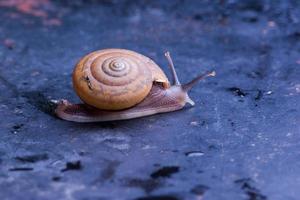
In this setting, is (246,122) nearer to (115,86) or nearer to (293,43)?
(115,86)

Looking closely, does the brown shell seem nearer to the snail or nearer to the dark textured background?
the snail

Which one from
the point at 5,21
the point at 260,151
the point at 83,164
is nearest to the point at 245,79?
the point at 260,151

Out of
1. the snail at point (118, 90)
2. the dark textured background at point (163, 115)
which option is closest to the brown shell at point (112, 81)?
the snail at point (118, 90)

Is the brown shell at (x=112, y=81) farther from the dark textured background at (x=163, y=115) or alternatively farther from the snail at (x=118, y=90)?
the dark textured background at (x=163, y=115)

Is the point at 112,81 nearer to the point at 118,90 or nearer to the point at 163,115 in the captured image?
the point at 118,90

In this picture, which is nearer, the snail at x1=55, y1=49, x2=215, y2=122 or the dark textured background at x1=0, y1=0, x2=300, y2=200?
the dark textured background at x1=0, y1=0, x2=300, y2=200

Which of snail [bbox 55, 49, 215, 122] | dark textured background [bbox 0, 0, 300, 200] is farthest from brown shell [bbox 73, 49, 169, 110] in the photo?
dark textured background [bbox 0, 0, 300, 200]
